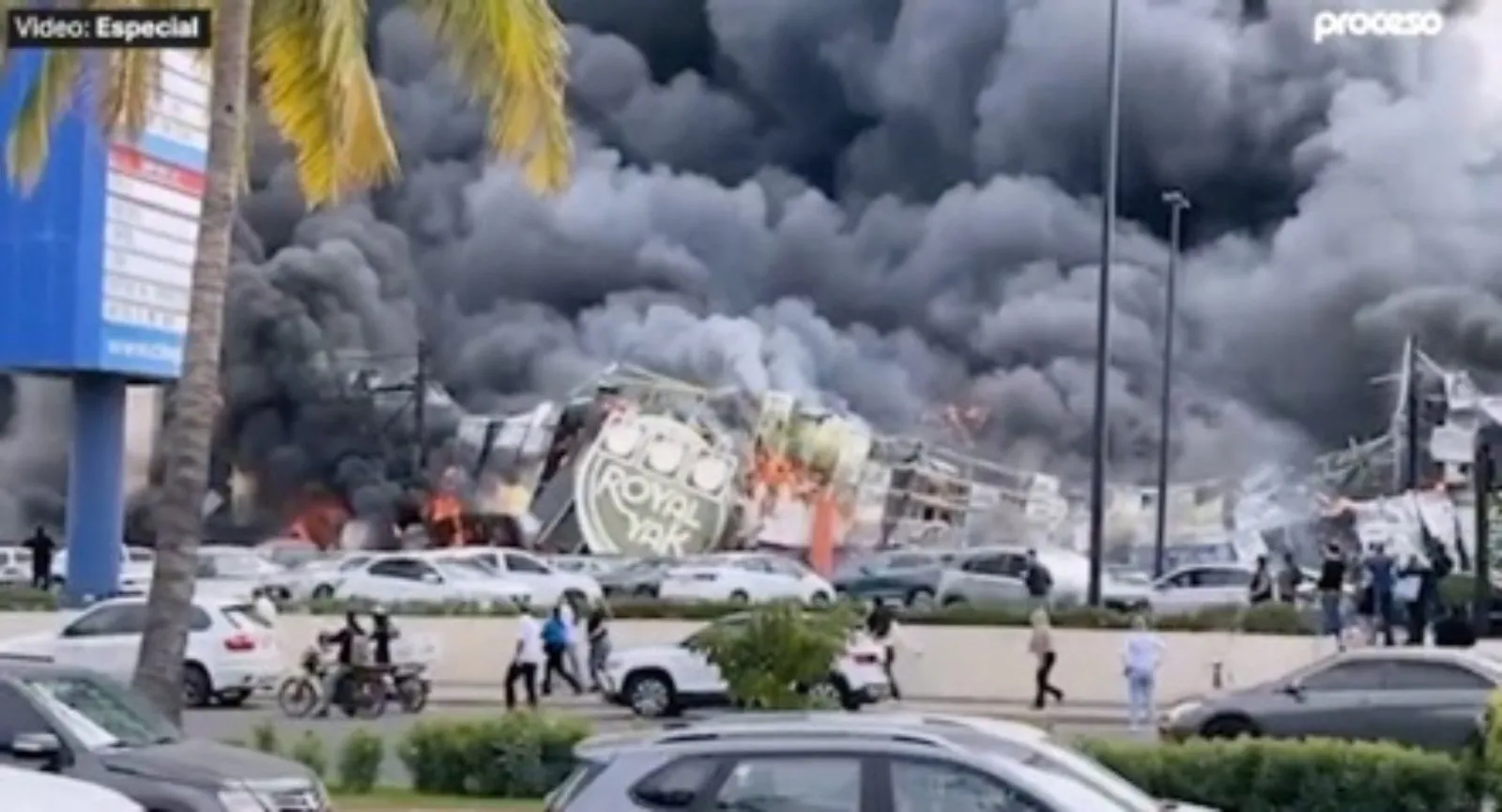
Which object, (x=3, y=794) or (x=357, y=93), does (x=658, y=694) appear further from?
(x=3, y=794)

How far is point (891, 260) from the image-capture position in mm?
63531

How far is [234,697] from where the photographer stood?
32312mm

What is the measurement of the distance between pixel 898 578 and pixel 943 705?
16.9 m

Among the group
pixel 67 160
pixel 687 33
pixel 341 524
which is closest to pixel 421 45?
pixel 687 33

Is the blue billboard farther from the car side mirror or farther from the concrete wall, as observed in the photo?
the car side mirror

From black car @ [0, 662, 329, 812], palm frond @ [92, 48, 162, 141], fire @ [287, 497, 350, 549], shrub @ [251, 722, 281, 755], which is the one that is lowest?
shrub @ [251, 722, 281, 755]

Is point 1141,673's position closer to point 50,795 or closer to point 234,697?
point 234,697

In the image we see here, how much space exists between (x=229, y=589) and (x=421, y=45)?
80.5ft

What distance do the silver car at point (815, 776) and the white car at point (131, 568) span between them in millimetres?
32181

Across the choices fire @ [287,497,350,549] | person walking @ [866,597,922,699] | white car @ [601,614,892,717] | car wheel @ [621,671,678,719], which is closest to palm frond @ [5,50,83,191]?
white car @ [601,614,892,717]

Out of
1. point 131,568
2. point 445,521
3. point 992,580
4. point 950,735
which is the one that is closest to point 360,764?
point 950,735

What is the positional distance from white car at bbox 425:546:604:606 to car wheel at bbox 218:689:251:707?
12.7 meters

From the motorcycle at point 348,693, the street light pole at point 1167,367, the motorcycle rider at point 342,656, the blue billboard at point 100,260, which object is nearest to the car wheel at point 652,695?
the motorcycle at point 348,693

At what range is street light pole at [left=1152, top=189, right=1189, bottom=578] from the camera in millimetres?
56781
